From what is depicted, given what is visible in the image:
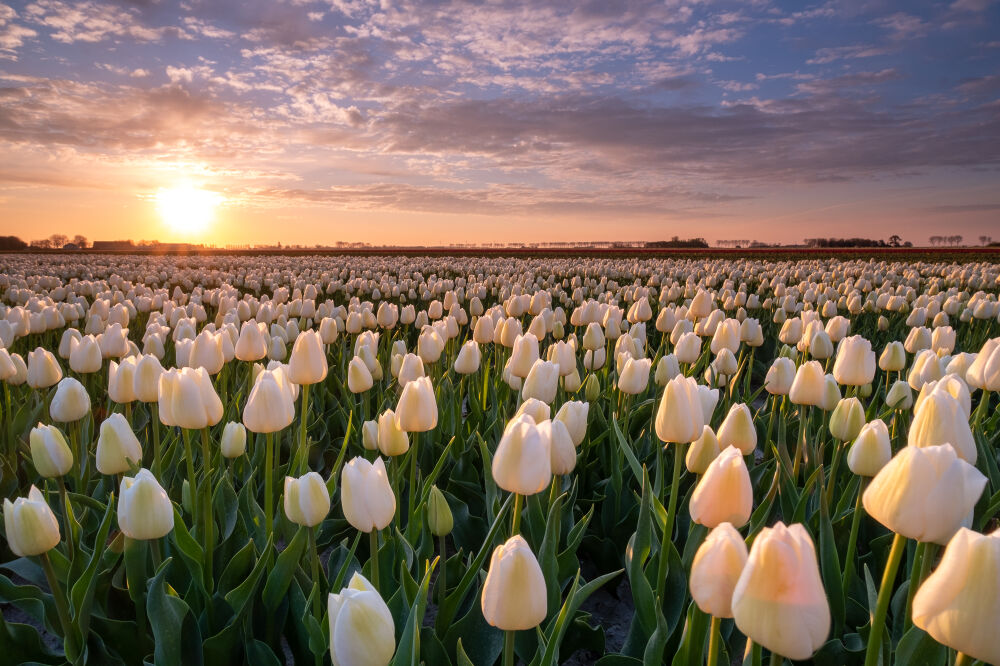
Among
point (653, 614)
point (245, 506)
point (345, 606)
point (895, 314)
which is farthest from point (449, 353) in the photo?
point (895, 314)

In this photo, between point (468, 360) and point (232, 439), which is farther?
point (468, 360)

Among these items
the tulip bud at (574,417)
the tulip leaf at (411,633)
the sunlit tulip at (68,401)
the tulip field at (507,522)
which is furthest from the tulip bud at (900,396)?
the sunlit tulip at (68,401)

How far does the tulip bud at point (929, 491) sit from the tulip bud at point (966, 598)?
19cm

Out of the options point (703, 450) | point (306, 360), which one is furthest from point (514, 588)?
point (306, 360)

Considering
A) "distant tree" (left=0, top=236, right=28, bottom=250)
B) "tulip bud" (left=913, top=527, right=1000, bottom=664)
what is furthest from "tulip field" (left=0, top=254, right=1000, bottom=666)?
"distant tree" (left=0, top=236, right=28, bottom=250)

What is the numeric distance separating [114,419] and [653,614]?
195cm

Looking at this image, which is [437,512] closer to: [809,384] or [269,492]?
[269,492]

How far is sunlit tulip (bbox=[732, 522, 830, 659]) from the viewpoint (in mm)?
896

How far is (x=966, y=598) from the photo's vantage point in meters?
0.89

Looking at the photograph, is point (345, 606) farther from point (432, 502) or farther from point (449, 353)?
point (449, 353)

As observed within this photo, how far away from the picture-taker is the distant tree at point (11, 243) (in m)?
55.2

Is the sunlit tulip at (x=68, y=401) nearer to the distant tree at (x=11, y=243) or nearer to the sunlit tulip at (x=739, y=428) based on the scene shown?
the sunlit tulip at (x=739, y=428)

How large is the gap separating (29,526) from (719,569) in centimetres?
179

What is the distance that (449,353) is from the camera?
5.55 metres
